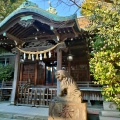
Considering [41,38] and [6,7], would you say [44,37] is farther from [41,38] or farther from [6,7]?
[6,7]

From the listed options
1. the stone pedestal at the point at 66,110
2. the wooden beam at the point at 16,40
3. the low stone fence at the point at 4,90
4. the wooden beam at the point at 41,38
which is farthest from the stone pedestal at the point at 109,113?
the low stone fence at the point at 4,90

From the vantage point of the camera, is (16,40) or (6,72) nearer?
(16,40)

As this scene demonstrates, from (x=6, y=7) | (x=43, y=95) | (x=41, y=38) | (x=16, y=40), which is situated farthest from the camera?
(x=6, y=7)

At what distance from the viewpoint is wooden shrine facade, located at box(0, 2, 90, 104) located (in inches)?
285

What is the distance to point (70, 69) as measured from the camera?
10.5m

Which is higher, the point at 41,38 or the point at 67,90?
the point at 41,38

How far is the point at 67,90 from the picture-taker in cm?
484

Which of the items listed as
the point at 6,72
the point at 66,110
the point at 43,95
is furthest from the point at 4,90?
the point at 66,110

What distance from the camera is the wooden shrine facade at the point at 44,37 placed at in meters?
7.23

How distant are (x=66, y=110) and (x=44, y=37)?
4876 millimetres

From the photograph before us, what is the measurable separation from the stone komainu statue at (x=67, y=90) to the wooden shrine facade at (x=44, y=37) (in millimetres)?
2540

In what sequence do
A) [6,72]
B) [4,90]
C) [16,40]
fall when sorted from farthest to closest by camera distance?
[6,72], [4,90], [16,40]

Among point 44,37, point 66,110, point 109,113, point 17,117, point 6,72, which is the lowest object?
point 17,117

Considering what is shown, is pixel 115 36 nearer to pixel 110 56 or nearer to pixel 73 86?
pixel 110 56
